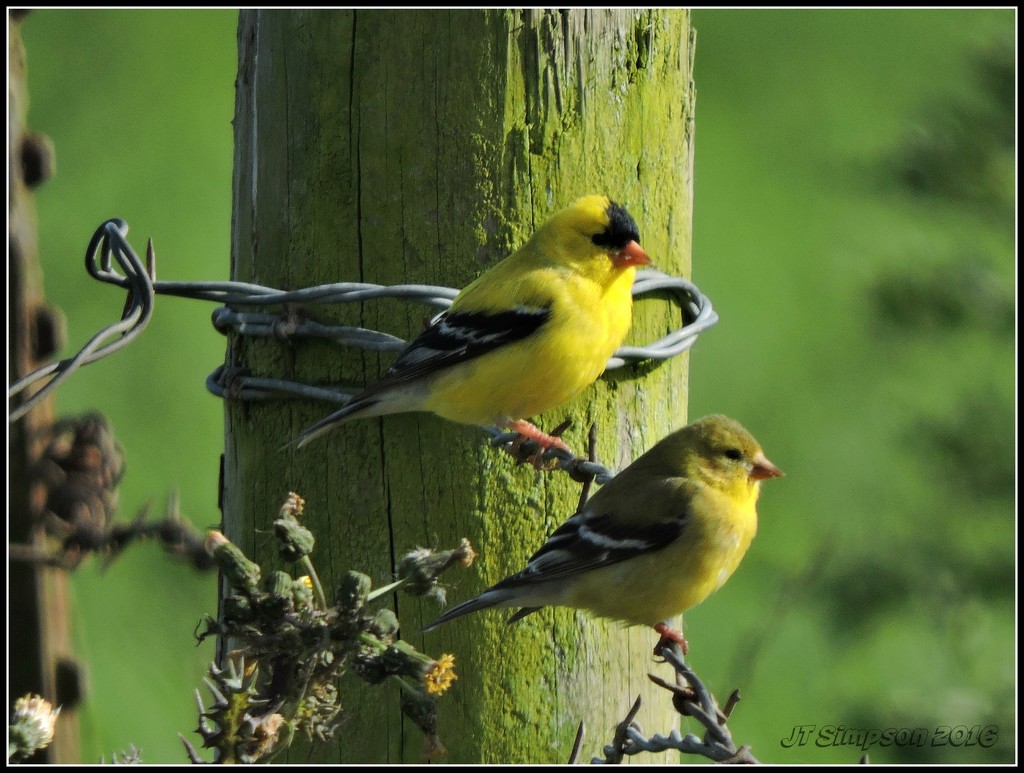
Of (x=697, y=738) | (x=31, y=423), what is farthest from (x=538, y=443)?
(x=31, y=423)

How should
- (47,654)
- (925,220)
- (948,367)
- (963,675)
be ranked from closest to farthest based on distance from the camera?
1. (47,654)
2. (963,675)
3. (925,220)
4. (948,367)

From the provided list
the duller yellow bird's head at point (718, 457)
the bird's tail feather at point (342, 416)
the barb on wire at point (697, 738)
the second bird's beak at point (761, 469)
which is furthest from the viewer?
the second bird's beak at point (761, 469)

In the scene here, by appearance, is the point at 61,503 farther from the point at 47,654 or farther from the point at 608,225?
the point at 608,225

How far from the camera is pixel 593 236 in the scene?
325 centimetres

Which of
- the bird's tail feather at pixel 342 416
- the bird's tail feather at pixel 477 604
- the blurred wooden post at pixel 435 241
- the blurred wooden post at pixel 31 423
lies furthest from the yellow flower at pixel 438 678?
the blurred wooden post at pixel 31 423

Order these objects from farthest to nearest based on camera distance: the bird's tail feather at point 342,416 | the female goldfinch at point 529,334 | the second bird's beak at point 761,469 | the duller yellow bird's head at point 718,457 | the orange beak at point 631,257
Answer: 1. the second bird's beak at point 761,469
2. the duller yellow bird's head at point 718,457
3. the orange beak at point 631,257
4. the female goldfinch at point 529,334
5. the bird's tail feather at point 342,416

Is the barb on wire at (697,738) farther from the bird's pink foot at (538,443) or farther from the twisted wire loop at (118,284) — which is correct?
the twisted wire loop at (118,284)

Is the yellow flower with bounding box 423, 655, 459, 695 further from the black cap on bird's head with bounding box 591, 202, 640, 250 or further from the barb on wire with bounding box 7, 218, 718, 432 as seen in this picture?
the black cap on bird's head with bounding box 591, 202, 640, 250

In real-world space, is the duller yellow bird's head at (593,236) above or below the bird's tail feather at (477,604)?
above

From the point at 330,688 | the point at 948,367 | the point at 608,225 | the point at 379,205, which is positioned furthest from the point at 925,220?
the point at 330,688

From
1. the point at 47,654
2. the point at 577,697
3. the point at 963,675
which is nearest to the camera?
the point at 577,697

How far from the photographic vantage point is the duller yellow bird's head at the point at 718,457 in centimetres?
319

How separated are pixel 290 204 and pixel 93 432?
26.6 inches

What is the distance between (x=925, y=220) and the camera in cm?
688
